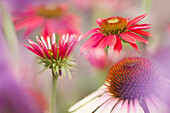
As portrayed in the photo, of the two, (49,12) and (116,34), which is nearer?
(116,34)

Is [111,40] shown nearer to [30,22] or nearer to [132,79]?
[132,79]

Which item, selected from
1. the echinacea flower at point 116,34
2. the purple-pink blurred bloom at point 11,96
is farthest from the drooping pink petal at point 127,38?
the purple-pink blurred bloom at point 11,96

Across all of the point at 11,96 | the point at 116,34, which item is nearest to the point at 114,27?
the point at 116,34

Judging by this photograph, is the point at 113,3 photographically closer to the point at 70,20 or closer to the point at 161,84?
the point at 70,20

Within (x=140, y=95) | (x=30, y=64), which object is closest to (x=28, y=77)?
(x=30, y=64)

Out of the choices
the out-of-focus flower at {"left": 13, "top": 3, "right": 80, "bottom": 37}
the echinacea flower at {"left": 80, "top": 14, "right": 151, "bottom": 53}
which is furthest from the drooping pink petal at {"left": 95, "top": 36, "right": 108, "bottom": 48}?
the out-of-focus flower at {"left": 13, "top": 3, "right": 80, "bottom": 37}

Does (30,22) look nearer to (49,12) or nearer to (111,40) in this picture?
(49,12)

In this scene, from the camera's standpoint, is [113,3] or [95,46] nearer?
[95,46]
